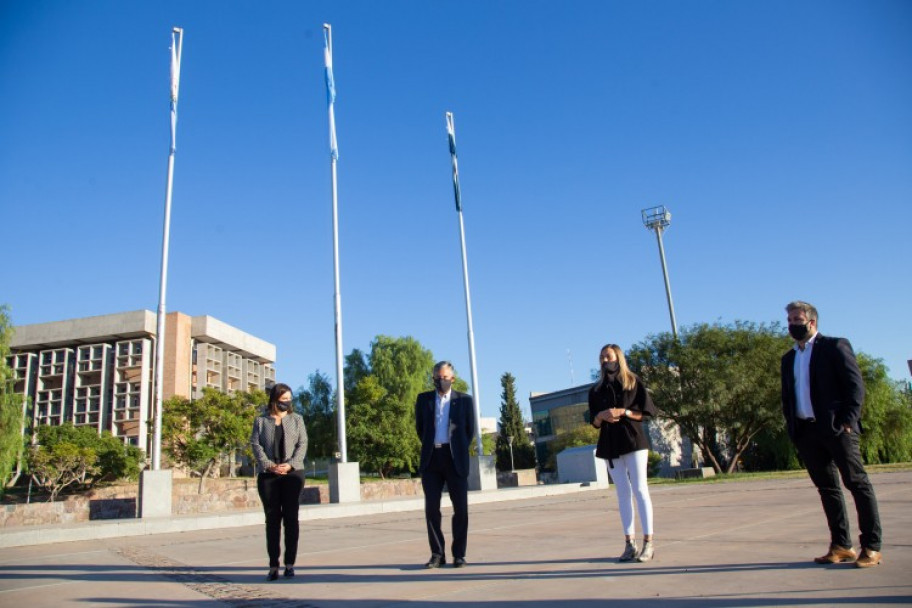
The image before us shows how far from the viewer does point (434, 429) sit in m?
5.51

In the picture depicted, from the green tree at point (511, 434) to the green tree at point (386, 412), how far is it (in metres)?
29.4

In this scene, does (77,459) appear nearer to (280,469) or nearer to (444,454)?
(280,469)

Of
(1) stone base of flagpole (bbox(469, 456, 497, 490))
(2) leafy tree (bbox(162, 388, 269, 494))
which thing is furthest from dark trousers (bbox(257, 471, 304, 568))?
(2) leafy tree (bbox(162, 388, 269, 494))

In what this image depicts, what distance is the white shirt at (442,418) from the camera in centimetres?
545

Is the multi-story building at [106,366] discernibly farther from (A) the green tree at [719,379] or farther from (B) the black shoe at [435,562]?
(B) the black shoe at [435,562]

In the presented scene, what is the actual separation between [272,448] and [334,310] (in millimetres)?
12848

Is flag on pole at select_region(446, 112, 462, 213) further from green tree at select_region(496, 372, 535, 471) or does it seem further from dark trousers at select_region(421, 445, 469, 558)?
green tree at select_region(496, 372, 535, 471)

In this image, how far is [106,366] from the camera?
228ft

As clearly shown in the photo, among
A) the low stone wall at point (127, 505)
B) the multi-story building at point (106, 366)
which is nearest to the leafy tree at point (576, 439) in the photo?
the multi-story building at point (106, 366)

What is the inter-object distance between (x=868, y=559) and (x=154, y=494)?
13.6 meters

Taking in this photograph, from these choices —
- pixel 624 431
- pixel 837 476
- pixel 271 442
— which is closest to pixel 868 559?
pixel 837 476

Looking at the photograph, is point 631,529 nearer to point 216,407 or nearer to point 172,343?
point 216,407

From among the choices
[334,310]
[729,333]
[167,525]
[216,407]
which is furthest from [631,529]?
[216,407]

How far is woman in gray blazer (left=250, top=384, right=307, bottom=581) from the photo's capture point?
5.16 m
